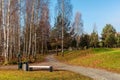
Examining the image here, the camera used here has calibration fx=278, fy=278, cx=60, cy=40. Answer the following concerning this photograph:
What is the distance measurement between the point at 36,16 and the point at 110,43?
4793 cm

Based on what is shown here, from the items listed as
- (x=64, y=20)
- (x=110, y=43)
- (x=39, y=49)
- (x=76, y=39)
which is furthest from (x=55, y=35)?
(x=110, y=43)

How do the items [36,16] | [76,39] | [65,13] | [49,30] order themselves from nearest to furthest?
[36,16]
[65,13]
[49,30]
[76,39]

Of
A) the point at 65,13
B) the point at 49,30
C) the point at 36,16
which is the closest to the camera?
the point at 36,16

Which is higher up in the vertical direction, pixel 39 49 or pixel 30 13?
pixel 30 13

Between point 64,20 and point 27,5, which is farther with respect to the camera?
point 64,20

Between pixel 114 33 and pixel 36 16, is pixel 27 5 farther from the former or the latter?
pixel 114 33

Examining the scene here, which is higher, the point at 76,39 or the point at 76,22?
the point at 76,22

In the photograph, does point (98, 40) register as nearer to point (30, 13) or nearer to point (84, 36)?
point (84, 36)

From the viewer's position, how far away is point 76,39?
78.1 meters

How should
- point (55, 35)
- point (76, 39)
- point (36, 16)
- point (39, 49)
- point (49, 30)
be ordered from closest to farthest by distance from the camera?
point (36, 16)
point (55, 35)
point (49, 30)
point (39, 49)
point (76, 39)

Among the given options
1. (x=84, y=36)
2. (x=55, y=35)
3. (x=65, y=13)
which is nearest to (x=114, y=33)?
(x=84, y=36)

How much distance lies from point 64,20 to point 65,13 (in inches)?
93.9

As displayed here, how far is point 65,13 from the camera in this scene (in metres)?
48.5

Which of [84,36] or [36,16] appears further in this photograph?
[84,36]
